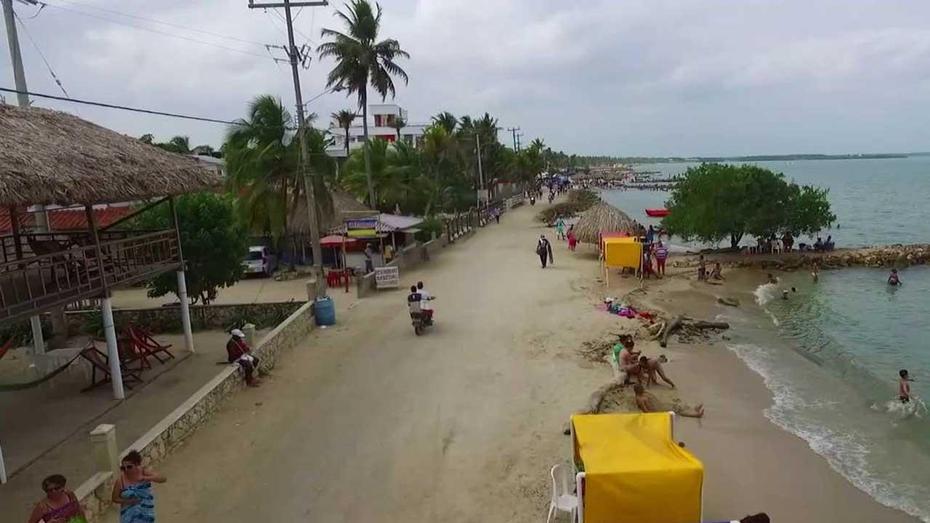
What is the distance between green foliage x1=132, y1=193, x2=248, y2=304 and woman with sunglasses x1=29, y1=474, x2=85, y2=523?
12.8 metres

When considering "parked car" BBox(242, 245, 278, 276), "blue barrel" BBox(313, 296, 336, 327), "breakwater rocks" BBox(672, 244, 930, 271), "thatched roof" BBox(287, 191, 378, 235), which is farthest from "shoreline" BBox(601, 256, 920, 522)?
"parked car" BBox(242, 245, 278, 276)

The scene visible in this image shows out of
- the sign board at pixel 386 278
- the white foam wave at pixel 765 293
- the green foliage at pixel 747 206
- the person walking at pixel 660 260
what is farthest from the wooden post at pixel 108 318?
the green foliage at pixel 747 206

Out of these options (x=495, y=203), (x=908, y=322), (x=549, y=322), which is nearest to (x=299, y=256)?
(x=549, y=322)

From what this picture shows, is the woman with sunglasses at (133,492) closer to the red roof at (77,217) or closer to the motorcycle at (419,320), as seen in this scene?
the motorcycle at (419,320)

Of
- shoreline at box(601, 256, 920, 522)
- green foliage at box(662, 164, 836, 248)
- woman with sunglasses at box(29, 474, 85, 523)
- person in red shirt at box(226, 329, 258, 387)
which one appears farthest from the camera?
green foliage at box(662, 164, 836, 248)

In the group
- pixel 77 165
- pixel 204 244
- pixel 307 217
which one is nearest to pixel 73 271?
pixel 77 165

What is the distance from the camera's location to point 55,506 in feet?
19.2

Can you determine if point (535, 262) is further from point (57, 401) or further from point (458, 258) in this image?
point (57, 401)

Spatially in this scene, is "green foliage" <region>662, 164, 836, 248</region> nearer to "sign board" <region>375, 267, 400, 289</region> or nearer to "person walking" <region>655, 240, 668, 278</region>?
"person walking" <region>655, 240, 668, 278</region>

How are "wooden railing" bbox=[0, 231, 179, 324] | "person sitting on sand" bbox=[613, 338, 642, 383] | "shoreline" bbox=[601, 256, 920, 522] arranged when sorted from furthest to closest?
"person sitting on sand" bbox=[613, 338, 642, 383], "wooden railing" bbox=[0, 231, 179, 324], "shoreline" bbox=[601, 256, 920, 522]

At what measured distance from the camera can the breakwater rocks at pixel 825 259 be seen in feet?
99.0

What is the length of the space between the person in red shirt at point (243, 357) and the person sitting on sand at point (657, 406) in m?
7.15

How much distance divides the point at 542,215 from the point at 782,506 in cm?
4705

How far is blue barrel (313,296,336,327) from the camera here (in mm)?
17250
